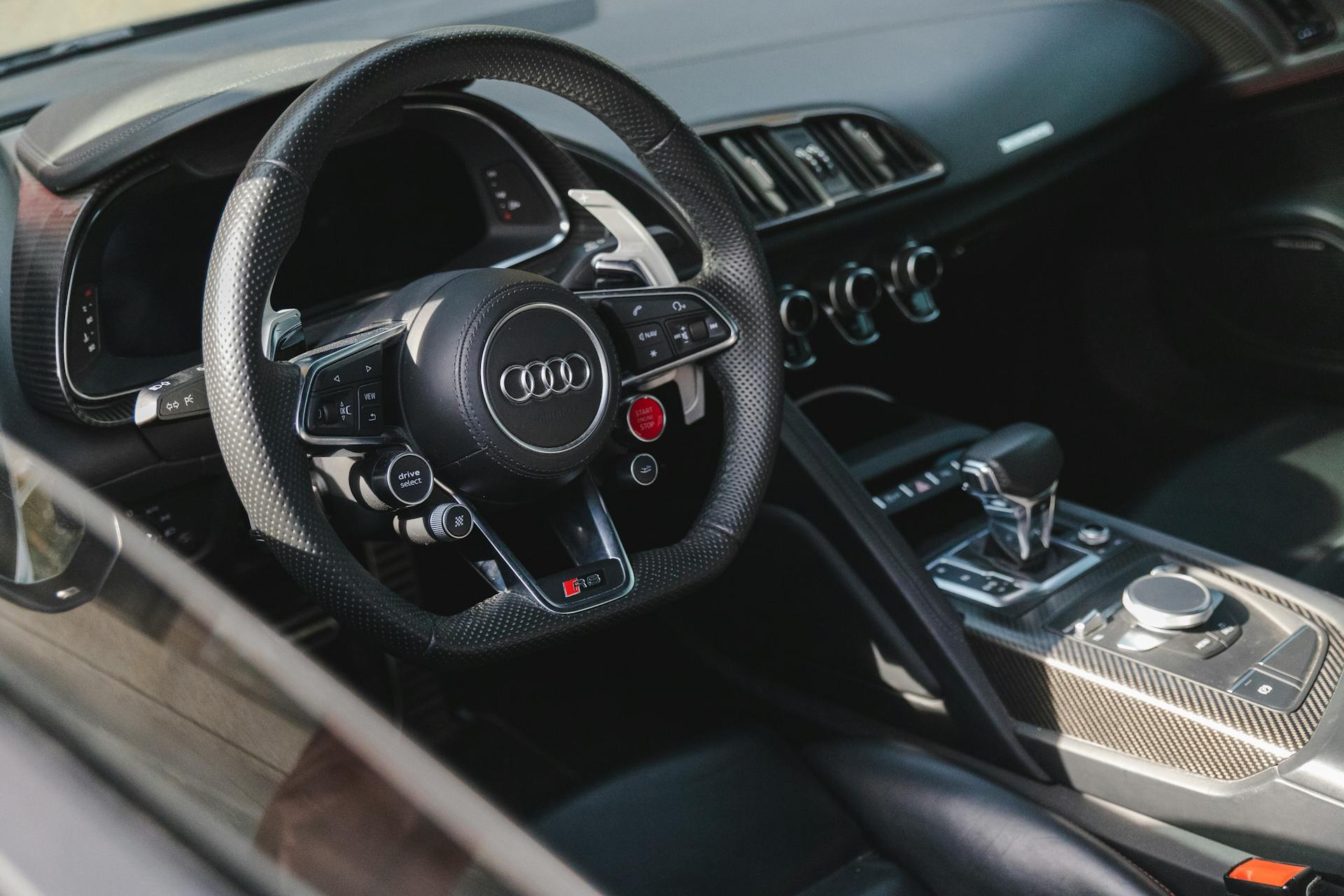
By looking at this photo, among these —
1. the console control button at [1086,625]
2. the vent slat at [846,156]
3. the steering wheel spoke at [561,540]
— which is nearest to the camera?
the steering wheel spoke at [561,540]

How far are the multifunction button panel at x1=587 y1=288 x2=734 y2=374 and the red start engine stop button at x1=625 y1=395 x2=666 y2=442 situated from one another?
0.16ft

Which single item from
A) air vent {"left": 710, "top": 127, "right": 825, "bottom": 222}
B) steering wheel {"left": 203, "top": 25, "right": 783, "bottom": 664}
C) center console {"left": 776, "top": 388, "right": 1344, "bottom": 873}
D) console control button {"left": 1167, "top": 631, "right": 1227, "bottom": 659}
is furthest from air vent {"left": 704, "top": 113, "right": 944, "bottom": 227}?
console control button {"left": 1167, "top": 631, "right": 1227, "bottom": 659}

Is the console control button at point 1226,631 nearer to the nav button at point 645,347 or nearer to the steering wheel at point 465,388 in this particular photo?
the steering wheel at point 465,388

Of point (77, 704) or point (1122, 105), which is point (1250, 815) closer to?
point (77, 704)

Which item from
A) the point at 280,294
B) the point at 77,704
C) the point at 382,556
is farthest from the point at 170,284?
the point at 77,704

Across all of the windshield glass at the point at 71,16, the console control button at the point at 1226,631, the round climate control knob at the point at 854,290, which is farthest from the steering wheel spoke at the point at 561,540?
the windshield glass at the point at 71,16

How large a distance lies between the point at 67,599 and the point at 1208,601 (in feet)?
4.01

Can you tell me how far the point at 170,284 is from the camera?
1.38 meters

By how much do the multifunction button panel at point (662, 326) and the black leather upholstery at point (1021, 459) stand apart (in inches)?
16.0

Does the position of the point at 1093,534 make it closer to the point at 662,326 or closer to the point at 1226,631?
the point at 1226,631

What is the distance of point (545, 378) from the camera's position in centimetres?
114

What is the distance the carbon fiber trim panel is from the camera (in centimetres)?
129

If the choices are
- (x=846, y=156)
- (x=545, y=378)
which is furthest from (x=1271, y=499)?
(x=545, y=378)

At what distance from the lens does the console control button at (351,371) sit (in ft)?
3.51
